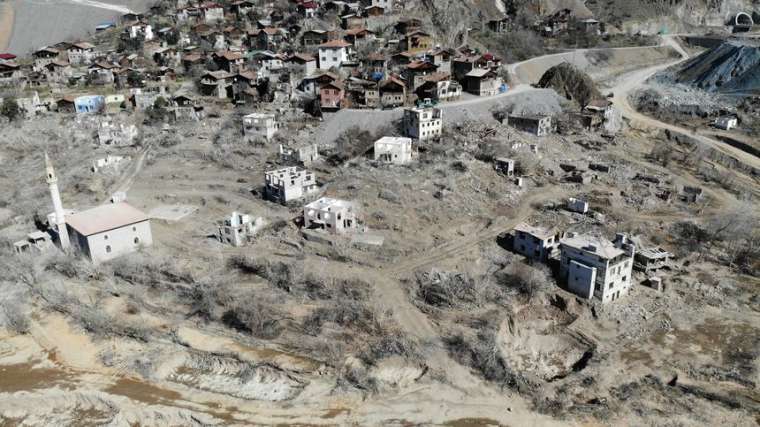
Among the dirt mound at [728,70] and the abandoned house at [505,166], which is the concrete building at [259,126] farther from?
the dirt mound at [728,70]

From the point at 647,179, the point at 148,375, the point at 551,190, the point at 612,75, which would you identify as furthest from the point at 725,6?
the point at 148,375

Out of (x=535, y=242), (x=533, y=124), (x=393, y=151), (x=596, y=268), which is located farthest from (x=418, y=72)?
(x=596, y=268)

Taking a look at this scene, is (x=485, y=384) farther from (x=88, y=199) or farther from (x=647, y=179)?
(x=88, y=199)

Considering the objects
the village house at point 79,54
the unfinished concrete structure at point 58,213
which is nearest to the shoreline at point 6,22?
the village house at point 79,54

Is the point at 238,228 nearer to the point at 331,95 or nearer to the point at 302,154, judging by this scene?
the point at 302,154

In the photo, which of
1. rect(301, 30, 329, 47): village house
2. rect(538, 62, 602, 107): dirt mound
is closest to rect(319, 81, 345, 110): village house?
rect(301, 30, 329, 47): village house

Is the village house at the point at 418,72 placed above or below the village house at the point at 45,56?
below
